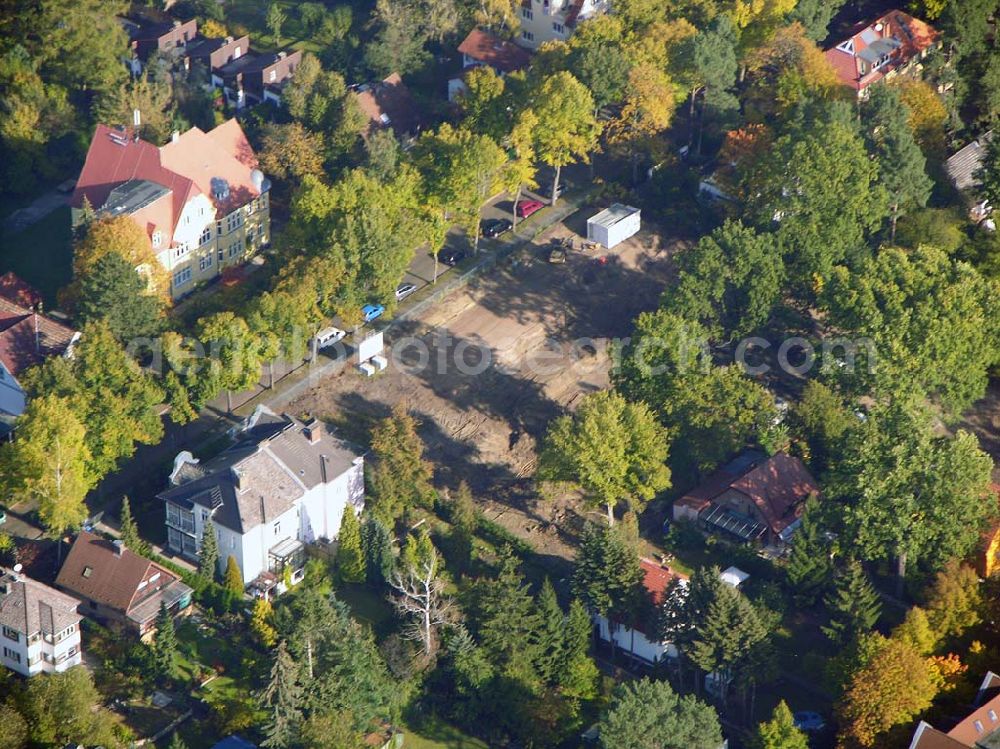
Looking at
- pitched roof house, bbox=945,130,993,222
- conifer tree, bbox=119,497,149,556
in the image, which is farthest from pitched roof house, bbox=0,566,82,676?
pitched roof house, bbox=945,130,993,222

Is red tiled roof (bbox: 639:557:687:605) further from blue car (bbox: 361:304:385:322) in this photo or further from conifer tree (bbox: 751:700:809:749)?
blue car (bbox: 361:304:385:322)

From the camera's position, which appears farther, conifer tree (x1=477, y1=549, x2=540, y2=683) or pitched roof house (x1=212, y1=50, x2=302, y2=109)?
pitched roof house (x1=212, y1=50, x2=302, y2=109)

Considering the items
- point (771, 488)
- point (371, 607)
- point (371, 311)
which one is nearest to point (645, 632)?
point (771, 488)

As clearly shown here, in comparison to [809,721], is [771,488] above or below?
above

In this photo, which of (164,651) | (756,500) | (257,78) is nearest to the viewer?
(164,651)

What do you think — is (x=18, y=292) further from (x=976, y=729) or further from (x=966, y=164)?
(x=966, y=164)
